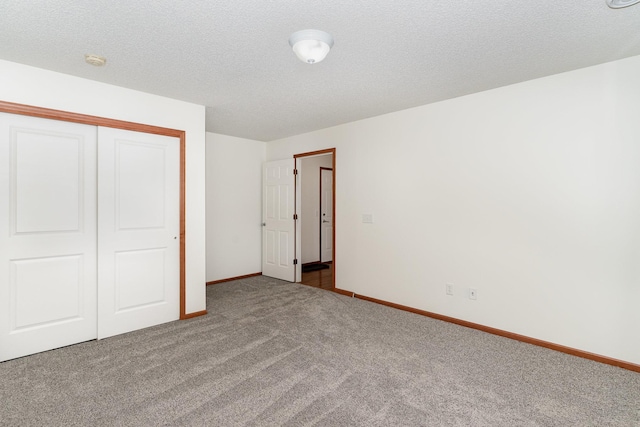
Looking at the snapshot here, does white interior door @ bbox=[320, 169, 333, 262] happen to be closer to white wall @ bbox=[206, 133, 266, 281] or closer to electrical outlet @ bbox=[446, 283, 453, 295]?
white wall @ bbox=[206, 133, 266, 281]

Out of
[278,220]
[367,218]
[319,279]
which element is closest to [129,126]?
[278,220]

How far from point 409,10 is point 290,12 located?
2.31 ft

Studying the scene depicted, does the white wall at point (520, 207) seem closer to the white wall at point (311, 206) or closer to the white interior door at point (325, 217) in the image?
the white wall at point (311, 206)

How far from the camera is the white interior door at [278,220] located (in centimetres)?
510

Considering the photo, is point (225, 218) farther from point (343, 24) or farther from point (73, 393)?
point (343, 24)

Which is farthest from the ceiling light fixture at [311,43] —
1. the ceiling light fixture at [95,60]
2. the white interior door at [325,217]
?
the white interior door at [325,217]

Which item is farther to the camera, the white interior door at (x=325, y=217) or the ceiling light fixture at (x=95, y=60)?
the white interior door at (x=325, y=217)

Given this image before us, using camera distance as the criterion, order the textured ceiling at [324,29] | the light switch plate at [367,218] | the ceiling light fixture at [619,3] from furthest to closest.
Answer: the light switch plate at [367,218] < the textured ceiling at [324,29] < the ceiling light fixture at [619,3]

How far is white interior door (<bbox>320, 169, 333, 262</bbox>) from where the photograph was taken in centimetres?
691

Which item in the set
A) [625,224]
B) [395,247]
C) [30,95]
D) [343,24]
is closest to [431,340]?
[395,247]

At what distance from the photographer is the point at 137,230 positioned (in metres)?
3.16

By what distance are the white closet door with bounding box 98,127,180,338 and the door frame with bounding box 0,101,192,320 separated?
2.0 inches

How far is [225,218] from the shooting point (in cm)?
515

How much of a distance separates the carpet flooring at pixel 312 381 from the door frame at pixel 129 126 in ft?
1.55
